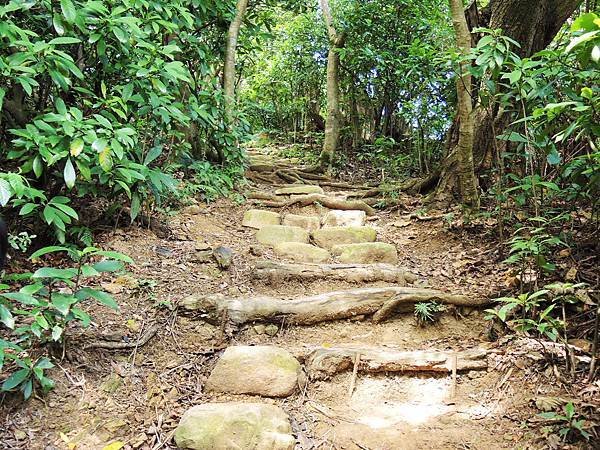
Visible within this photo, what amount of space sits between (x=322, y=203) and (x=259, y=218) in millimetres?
1023

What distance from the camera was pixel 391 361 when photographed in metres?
2.56

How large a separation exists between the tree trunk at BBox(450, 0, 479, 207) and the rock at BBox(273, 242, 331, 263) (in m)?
1.58

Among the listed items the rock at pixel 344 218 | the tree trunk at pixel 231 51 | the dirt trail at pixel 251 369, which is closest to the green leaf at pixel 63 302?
the dirt trail at pixel 251 369

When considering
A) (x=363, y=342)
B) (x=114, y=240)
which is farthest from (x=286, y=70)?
(x=363, y=342)

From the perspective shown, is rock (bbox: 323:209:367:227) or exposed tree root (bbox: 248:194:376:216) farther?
exposed tree root (bbox: 248:194:376:216)

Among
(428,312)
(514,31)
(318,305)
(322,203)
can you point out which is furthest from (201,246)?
(514,31)

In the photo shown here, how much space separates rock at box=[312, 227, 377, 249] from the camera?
4391mm

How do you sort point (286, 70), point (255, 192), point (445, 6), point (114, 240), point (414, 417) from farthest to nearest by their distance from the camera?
point (286, 70) → point (445, 6) → point (255, 192) → point (114, 240) → point (414, 417)

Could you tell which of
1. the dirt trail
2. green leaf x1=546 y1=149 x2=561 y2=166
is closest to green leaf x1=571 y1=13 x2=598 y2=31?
green leaf x1=546 y1=149 x2=561 y2=166

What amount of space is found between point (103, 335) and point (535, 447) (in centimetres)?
224

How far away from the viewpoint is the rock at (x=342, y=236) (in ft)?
14.4

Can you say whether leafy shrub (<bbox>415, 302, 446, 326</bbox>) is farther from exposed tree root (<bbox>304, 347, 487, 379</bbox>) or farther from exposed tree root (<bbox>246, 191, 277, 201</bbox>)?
exposed tree root (<bbox>246, 191, 277, 201</bbox>)

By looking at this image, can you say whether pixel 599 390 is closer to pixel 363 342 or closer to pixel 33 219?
pixel 363 342

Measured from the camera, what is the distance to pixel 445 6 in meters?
7.45
